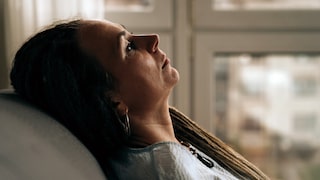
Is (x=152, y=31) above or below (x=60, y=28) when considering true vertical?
below

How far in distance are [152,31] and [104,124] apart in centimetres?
95

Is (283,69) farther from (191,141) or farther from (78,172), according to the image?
(78,172)

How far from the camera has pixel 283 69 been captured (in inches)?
82.1

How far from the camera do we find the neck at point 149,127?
1145 millimetres

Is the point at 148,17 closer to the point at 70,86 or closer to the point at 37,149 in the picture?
the point at 70,86

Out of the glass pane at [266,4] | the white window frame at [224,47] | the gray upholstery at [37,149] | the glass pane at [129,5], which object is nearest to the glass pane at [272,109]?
the white window frame at [224,47]

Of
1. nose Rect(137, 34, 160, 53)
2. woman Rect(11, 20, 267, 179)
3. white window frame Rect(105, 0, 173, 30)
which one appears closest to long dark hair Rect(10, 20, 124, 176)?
woman Rect(11, 20, 267, 179)

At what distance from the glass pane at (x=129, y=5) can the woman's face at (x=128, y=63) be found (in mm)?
797

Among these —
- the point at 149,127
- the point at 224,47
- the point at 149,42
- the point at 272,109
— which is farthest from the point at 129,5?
the point at 149,127

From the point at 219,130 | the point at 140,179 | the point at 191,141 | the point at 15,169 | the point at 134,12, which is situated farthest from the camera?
the point at 219,130

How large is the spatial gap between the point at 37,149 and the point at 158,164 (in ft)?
0.81

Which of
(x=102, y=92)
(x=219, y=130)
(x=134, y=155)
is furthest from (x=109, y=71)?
(x=219, y=130)

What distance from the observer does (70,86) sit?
1049mm

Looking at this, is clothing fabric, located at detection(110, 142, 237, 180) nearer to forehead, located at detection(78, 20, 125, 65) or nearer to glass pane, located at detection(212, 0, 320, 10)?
forehead, located at detection(78, 20, 125, 65)
